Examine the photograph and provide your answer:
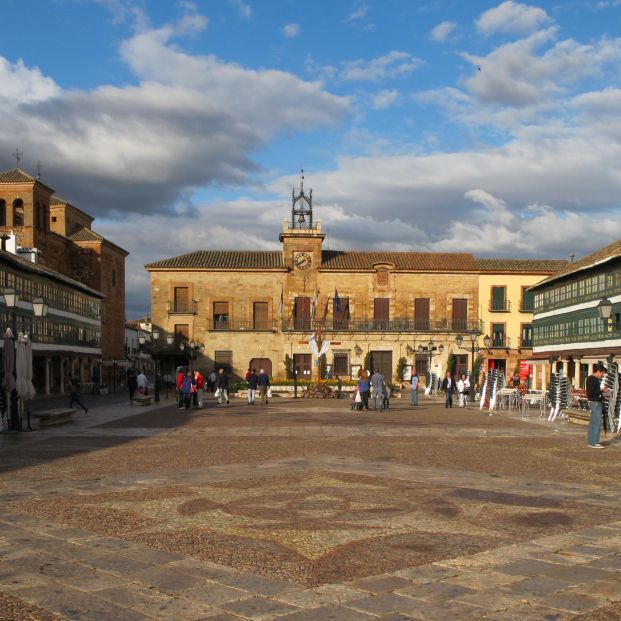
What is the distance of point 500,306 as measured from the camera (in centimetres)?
5588

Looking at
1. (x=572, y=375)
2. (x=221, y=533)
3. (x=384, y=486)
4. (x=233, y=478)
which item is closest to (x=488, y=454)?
(x=384, y=486)

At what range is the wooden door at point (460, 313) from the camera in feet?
181

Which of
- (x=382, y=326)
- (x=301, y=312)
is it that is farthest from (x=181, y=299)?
(x=382, y=326)

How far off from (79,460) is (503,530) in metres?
7.86

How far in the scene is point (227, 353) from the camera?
2148 inches

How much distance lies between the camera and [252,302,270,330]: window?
55156 mm

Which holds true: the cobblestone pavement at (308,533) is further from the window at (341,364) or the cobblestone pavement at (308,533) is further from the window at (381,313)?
the window at (381,313)

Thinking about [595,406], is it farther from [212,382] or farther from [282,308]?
[282,308]

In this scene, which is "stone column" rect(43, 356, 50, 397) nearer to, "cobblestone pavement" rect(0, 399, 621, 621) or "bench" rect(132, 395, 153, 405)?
"bench" rect(132, 395, 153, 405)

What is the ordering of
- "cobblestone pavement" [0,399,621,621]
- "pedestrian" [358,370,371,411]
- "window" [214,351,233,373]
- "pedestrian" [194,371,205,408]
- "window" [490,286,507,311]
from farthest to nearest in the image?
"window" [490,286,507,311] < "window" [214,351,233,373] < "pedestrian" [194,371,205,408] < "pedestrian" [358,370,371,411] < "cobblestone pavement" [0,399,621,621]

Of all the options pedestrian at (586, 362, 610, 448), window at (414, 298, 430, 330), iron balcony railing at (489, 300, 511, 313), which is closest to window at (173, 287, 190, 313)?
window at (414, 298, 430, 330)

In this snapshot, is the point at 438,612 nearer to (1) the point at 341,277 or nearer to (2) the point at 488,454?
(2) the point at 488,454

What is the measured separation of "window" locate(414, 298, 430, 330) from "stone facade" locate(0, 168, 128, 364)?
2500cm

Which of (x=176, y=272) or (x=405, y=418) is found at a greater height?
(x=176, y=272)
